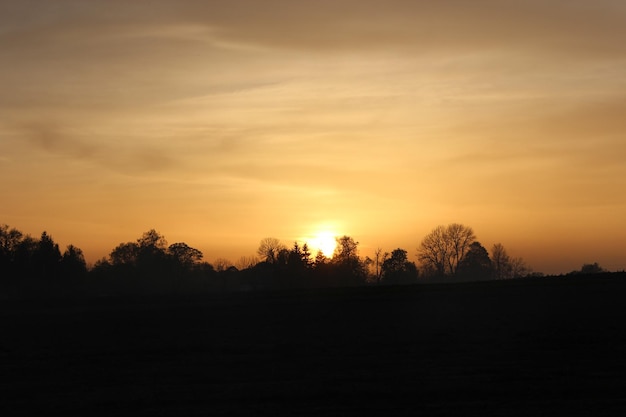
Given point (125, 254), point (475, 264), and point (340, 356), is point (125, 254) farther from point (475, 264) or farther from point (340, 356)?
point (340, 356)

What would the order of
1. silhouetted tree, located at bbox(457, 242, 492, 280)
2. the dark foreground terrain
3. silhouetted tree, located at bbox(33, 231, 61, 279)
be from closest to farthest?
1. the dark foreground terrain
2. silhouetted tree, located at bbox(33, 231, 61, 279)
3. silhouetted tree, located at bbox(457, 242, 492, 280)

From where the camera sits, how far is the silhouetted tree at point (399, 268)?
13200cm

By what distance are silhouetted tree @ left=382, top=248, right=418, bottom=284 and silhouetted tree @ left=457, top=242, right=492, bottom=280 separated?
340 inches

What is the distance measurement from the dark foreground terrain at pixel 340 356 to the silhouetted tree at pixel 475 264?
7991 cm

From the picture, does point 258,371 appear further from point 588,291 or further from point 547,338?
point 588,291

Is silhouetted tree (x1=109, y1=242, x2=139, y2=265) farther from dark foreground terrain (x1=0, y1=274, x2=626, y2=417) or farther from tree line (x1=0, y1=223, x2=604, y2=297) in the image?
dark foreground terrain (x1=0, y1=274, x2=626, y2=417)

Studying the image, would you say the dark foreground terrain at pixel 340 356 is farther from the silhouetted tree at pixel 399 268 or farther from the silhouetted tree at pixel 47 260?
the silhouetted tree at pixel 399 268

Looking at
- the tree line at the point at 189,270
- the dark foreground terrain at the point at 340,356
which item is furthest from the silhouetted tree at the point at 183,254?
the dark foreground terrain at the point at 340,356

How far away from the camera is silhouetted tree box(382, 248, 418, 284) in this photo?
132000 mm

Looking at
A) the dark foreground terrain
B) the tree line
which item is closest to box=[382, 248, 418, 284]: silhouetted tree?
the tree line

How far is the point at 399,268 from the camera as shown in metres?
134

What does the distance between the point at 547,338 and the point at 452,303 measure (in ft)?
44.7

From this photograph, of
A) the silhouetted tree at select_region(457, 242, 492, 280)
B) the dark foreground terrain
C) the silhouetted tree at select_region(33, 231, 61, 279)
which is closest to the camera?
the dark foreground terrain

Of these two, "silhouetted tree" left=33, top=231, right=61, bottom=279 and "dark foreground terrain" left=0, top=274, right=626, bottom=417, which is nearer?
"dark foreground terrain" left=0, top=274, right=626, bottom=417
